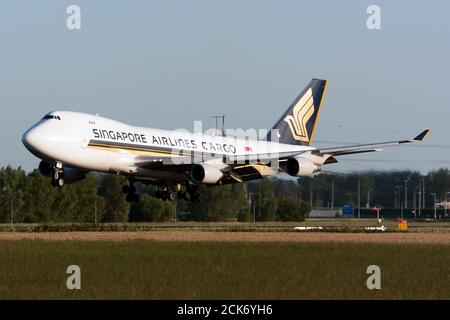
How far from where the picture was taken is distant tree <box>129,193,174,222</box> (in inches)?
4134

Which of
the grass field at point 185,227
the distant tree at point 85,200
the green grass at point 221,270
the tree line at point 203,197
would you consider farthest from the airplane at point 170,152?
the distant tree at point 85,200

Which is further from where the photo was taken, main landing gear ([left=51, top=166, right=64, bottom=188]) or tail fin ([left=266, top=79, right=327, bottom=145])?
tail fin ([left=266, top=79, right=327, bottom=145])

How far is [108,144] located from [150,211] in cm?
4997

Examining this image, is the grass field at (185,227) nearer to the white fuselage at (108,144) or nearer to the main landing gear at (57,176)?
the main landing gear at (57,176)

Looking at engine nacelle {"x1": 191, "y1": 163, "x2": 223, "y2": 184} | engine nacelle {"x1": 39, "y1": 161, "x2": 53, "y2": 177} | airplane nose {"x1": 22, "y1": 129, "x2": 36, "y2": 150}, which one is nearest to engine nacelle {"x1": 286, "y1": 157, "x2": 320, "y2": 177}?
engine nacelle {"x1": 191, "y1": 163, "x2": 223, "y2": 184}

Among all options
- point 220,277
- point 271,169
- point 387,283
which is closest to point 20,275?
point 220,277

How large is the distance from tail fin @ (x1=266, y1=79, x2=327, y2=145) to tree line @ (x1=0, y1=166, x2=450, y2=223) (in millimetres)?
22358

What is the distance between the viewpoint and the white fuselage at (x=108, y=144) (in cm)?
5319

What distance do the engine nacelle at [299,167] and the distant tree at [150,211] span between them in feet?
141

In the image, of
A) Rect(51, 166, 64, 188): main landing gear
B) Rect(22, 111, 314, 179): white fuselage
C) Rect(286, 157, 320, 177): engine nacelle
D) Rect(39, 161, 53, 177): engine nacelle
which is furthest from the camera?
Rect(286, 157, 320, 177): engine nacelle

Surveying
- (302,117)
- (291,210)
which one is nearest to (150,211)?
(291,210)

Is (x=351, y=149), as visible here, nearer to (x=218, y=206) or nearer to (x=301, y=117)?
(x=301, y=117)

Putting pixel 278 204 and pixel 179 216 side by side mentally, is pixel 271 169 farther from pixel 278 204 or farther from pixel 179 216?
pixel 179 216

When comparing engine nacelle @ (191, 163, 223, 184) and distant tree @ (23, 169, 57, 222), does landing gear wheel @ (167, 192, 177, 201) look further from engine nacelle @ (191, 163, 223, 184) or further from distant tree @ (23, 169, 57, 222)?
distant tree @ (23, 169, 57, 222)
